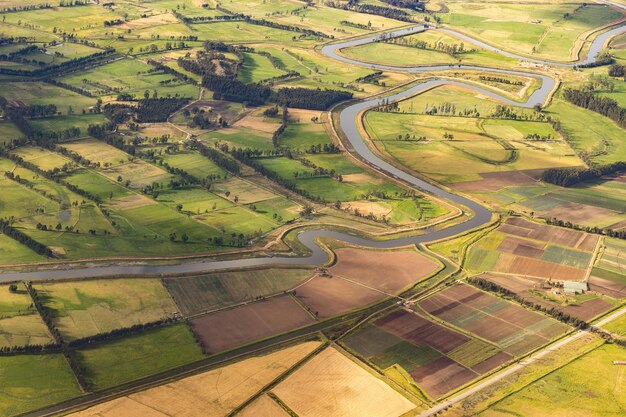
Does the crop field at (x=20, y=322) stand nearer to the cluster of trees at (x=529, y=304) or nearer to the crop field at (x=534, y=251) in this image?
the cluster of trees at (x=529, y=304)

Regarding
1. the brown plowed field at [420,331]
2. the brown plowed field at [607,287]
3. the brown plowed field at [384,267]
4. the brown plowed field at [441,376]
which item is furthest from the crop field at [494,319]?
the brown plowed field at [607,287]

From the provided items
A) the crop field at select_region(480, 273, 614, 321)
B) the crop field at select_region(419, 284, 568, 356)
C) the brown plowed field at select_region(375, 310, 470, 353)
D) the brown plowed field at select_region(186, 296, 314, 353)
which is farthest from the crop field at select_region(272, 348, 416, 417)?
the crop field at select_region(480, 273, 614, 321)

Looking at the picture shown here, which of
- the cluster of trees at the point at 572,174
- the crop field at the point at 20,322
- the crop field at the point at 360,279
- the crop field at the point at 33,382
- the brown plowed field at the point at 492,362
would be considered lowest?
the crop field at the point at 33,382

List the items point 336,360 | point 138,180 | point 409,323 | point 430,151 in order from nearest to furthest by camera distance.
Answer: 1. point 336,360
2. point 409,323
3. point 138,180
4. point 430,151

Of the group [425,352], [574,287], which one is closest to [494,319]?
[425,352]

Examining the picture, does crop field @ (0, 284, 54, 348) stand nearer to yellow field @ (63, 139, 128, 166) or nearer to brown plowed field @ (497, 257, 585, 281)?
yellow field @ (63, 139, 128, 166)

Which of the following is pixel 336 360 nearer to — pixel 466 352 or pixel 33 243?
pixel 466 352

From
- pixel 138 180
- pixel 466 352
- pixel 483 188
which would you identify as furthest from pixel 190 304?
pixel 483 188
